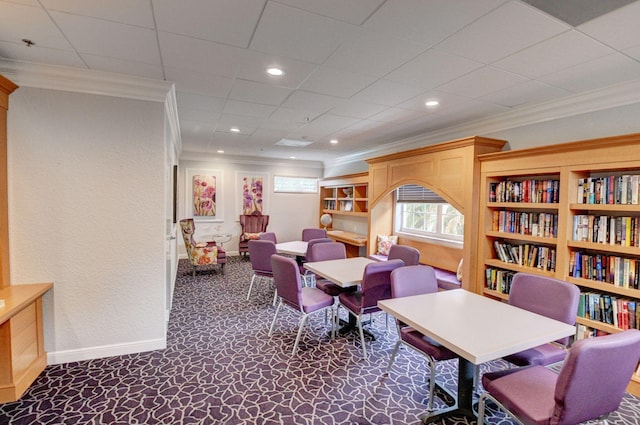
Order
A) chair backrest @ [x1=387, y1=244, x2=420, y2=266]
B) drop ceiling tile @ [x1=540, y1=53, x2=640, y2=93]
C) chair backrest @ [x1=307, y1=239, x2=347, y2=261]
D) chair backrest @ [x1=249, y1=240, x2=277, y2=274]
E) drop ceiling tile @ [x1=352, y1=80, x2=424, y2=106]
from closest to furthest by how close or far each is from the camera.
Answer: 1. drop ceiling tile @ [x1=540, y1=53, x2=640, y2=93]
2. drop ceiling tile @ [x1=352, y1=80, x2=424, y2=106]
3. chair backrest @ [x1=387, y1=244, x2=420, y2=266]
4. chair backrest @ [x1=307, y1=239, x2=347, y2=261]
5. chair backrest @ [x1=249, y1=240, x2=277, y2=274]

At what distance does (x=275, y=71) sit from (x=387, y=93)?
3.72 ft

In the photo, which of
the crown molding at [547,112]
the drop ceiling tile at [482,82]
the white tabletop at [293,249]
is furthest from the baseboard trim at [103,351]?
the crown molding at [547,112]

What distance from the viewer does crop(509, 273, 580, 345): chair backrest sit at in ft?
7.09

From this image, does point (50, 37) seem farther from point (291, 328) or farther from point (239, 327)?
point (291, 328)

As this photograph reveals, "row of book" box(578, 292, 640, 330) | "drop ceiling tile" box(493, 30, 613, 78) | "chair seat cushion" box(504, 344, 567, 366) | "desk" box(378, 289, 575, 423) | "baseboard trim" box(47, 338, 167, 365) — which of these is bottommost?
"baseboard trim" box(47, 338, 167, 365)

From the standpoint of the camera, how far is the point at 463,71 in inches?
96.3

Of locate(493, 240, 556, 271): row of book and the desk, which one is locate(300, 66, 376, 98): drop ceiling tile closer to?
the desk

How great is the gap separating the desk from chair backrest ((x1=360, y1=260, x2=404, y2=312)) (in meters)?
0.44

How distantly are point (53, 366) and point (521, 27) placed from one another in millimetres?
4355

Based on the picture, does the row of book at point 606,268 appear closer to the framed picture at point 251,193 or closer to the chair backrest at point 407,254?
the chair backrest at point 407,254

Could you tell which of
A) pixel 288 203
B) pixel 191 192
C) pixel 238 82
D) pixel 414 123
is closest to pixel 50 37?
pixel 238 82

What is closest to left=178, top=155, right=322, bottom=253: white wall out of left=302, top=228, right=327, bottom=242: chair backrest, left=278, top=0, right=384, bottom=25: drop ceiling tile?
left=302, top=228, right=327, bottom=242: chair backrest

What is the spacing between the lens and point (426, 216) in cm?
504

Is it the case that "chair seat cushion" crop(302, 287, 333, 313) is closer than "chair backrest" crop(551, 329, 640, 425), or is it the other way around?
"chair backrest" crop(551, 329, 640, 425)
